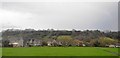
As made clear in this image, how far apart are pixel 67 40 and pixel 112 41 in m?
3.25

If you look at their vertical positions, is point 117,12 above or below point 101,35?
above

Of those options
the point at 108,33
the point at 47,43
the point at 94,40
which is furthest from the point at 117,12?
the point at 47,43

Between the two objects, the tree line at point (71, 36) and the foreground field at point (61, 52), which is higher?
the tree line at point (71, 36)

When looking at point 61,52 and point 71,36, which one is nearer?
point 61,52

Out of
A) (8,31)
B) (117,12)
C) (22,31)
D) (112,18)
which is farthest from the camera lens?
(22,31)

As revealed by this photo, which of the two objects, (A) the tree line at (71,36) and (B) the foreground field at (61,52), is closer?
(B) the foreground field at (61,52)

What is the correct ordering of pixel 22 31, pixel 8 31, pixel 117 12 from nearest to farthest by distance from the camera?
1. pixel 117 12
2. pixel 8 31
3. pixel 22 31

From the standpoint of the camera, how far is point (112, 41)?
18047 mm

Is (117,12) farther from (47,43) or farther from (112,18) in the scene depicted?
(47,43)

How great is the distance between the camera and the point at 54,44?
18844mm

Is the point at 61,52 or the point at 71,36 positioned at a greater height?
the point at 71,36

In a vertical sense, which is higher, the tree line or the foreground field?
the tree line

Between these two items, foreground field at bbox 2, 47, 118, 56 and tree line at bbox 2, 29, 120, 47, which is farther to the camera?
tree line at bbox 2, 29, 120, 47

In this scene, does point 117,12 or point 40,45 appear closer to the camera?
point 117,12
